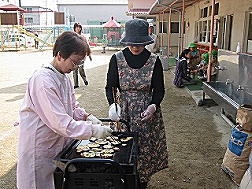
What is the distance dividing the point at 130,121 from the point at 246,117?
132 cm

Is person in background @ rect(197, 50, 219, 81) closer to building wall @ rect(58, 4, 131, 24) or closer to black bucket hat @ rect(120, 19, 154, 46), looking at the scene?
black bucket hat @ rect(120, 19, 154, 46)

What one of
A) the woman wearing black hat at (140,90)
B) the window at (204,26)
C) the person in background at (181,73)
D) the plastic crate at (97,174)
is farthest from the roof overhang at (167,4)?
the plastic crate at (97,174)

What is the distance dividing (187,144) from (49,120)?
306 centimetres

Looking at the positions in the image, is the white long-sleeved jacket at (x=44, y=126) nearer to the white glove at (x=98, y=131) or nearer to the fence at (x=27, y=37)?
the white glove at (x=98, y=131)

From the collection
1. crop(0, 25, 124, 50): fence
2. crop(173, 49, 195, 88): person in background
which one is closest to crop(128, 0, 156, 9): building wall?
crop(0, 25, 124, 50): fence

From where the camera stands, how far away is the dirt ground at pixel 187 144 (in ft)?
10.8

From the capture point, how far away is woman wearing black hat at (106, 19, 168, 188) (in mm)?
2410

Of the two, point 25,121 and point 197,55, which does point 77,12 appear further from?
point 25,121

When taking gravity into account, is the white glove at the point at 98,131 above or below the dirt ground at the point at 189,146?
above

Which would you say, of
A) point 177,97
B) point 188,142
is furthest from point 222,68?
point 188,142

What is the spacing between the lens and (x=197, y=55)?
9.34 meters

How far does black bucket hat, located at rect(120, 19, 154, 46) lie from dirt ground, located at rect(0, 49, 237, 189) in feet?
5.50

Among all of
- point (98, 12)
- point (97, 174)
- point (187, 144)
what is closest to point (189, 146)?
point (187, 144)

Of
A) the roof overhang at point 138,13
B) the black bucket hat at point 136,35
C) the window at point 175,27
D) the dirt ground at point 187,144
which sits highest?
the roof overhang at point 138,13
